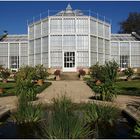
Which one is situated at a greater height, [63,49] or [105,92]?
[63,49]

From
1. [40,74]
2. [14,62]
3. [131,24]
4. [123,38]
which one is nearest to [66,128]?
[40,74]

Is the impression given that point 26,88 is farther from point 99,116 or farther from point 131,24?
point 131,24

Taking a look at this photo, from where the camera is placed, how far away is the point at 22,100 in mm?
9258

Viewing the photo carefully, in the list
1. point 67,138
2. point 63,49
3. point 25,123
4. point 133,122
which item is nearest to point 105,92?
point 133,122

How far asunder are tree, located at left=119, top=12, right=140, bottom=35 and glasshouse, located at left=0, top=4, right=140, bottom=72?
74.6 ft

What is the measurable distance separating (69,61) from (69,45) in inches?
70.9

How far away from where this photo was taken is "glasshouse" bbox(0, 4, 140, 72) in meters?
37.0

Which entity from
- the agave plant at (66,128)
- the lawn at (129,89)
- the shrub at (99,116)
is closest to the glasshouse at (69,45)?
the lawn at (129,89)

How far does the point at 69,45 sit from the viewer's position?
3709cm

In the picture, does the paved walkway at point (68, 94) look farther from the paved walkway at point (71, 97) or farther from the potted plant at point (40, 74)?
the potted plant at point (40, 74)

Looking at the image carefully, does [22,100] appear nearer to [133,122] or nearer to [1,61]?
[133,122]

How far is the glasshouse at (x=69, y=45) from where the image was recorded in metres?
37.0

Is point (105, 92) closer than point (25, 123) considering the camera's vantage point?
No

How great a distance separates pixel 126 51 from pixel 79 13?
25.5 ft
